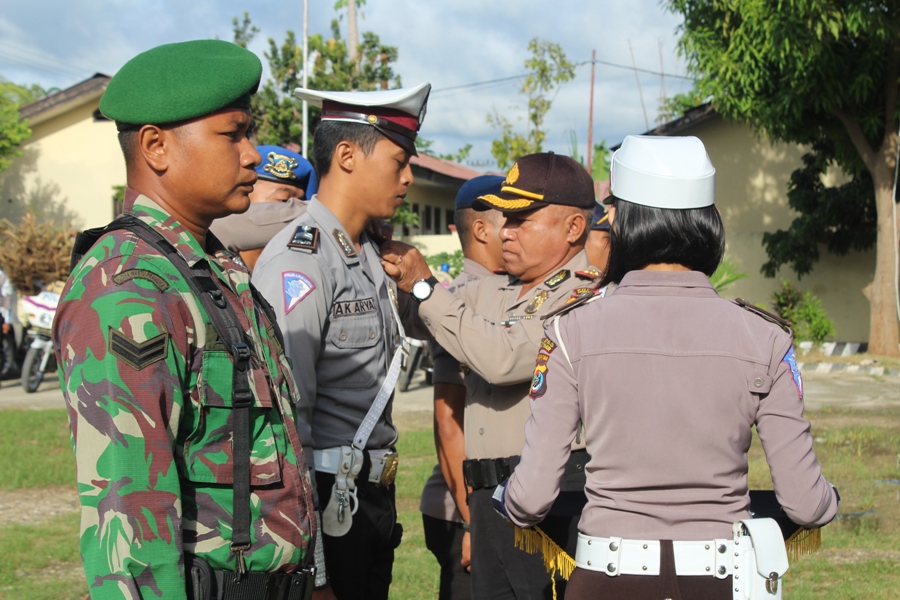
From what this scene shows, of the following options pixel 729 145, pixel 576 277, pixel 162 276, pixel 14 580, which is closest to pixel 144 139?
pixel 162 276

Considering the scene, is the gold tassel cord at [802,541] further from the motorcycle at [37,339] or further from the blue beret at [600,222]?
the motorcycle at [37,339]

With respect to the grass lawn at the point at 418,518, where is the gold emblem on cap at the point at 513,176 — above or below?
above

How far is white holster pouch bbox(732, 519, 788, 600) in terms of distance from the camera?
1937 mm

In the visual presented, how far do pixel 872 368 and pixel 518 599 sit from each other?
1247 centimetres

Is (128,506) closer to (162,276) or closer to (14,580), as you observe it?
(162,276)

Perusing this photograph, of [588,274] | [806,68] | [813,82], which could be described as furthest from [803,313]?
[588,274]

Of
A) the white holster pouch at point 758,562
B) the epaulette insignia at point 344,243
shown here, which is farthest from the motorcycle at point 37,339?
the white holster pouch at point 758,562

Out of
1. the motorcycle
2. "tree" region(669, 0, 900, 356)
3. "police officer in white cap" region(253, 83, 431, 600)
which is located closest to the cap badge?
"police officer in white cap" region(253, 83, 431, 600)

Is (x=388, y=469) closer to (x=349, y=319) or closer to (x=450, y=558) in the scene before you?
(x=349, y=319)

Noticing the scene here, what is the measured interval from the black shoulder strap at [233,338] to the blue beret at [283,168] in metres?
2.18

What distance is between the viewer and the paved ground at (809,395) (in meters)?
9.98

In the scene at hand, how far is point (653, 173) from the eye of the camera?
2.12 metres

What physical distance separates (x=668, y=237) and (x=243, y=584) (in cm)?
124

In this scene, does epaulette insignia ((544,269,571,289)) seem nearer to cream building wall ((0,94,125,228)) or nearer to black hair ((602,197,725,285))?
black hair ((602,197,725,285))
